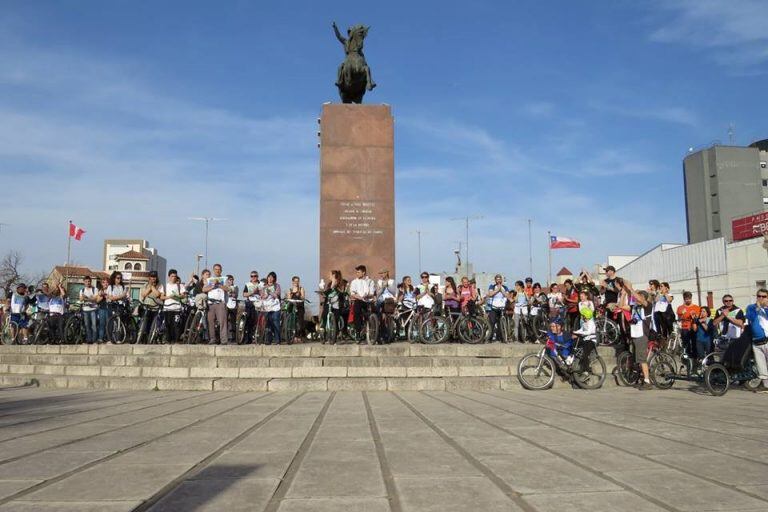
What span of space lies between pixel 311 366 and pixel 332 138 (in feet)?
23.5

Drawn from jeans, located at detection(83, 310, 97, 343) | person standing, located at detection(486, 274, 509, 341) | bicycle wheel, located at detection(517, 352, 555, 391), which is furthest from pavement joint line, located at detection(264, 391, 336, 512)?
jeans, located at detection(83, 310, 97, 343)

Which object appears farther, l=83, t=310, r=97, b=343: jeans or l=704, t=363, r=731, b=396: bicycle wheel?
l=83, t=310, r=97, b=343: jeans

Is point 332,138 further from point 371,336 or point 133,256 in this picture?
point 133,256

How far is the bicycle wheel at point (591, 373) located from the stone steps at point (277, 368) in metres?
0.96

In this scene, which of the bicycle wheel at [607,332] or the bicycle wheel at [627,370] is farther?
the bicycle wheel at [607,332]

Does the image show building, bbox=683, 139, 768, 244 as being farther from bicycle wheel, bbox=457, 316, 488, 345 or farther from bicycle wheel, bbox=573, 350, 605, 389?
bicycle wheel, bbox=573, 350, 605, 389

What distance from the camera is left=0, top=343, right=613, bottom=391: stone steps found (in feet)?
30.2

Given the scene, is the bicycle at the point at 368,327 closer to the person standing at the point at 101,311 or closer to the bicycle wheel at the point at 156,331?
the bicycle wheel at the point at 156,331

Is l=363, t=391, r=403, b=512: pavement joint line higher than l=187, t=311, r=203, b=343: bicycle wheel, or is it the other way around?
l=187, t=311, r=203, b=343: bicycle wheel

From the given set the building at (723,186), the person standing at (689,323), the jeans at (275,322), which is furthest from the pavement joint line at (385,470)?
the building at (723,186)

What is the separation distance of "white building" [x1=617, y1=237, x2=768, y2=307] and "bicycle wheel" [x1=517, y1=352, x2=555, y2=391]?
113 ft

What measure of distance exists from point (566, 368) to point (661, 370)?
5.21 feet

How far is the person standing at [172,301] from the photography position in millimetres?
12742

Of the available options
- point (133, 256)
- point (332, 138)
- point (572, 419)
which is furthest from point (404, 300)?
point (133, 256)
